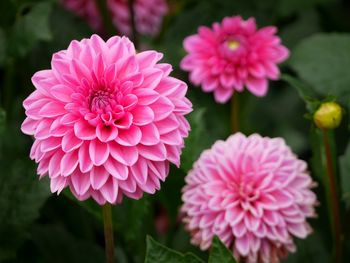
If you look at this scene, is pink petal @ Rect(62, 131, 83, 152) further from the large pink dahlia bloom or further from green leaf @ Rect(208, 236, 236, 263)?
green leaf @ Rect(208, 236, 236, 263)

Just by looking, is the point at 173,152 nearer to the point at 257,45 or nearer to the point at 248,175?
the point at 248,175

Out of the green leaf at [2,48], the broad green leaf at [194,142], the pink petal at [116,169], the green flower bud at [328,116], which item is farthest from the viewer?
the green leaf at [2,48]

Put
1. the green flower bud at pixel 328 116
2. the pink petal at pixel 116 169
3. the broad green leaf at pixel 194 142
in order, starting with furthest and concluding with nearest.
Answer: the broad green leaf at pixel 194 142 < the green flower bud at pixel 328 116 < the pink petal at pixel 116 169

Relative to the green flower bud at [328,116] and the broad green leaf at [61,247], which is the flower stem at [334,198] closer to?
the green flower bud at [328,116]

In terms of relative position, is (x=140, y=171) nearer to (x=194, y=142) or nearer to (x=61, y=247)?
(x=194, y=142)

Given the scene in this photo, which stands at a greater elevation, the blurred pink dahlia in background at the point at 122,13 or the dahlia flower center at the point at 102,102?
the blurred pink dahlia in background at the point at 122,13

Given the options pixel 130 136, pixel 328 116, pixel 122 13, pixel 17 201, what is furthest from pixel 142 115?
pixel 122 13

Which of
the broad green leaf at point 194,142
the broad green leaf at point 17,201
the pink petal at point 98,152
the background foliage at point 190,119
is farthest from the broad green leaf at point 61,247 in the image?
the pink petal at point 98,152
